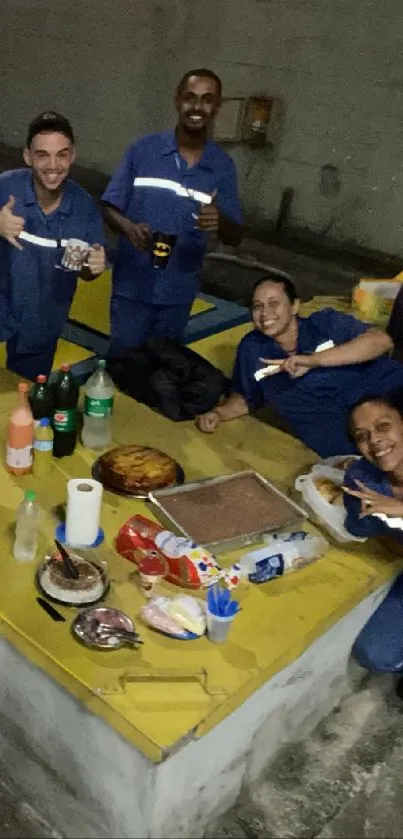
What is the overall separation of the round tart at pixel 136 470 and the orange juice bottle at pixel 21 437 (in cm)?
21

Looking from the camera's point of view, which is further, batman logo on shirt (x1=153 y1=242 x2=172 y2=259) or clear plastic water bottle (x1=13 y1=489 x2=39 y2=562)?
batman logo on shirt (x1=153 y1=242 x2=172 y2=259)

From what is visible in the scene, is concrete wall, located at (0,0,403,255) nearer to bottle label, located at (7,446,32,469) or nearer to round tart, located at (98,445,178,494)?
round tart, located at (98,445,178,494)

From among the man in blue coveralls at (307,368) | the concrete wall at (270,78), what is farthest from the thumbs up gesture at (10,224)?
the concrete wall at (270,78)

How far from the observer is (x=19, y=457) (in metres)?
2.19

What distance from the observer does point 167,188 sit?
3.21 metres

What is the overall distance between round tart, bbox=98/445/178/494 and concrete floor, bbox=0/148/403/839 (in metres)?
0.74

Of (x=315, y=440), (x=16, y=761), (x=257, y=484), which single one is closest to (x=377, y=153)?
(x=315, y=440)

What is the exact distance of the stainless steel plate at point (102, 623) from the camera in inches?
65.4

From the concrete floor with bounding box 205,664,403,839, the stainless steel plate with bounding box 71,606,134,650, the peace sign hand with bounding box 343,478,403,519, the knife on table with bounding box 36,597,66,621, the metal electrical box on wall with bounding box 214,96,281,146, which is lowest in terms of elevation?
the concrete floor with bounding box 205,664,403,839

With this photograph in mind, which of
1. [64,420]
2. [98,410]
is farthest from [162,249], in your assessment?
[64,420]

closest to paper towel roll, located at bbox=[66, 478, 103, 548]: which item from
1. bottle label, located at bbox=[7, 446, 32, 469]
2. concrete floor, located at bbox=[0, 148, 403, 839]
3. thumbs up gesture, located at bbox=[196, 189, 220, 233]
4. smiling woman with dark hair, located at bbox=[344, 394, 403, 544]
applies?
bottle label, located at bbox=[7, 446, 32, 469]

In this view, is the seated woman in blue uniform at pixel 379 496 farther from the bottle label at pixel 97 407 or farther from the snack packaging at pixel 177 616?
the bottle label at pixel 97 407

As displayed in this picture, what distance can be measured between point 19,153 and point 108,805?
282 inches

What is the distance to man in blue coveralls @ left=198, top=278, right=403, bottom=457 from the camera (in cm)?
261
